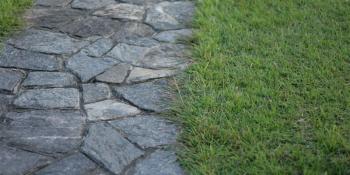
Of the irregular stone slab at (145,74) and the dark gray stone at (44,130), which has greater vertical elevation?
the irregular stone slab at (145,74)

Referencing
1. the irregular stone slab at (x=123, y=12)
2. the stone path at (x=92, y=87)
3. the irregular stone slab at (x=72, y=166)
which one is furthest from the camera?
the irregular stone slab at (x=123, y=12)

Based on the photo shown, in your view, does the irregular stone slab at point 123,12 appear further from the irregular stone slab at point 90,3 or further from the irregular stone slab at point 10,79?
the irregular stone slab at point 10,79

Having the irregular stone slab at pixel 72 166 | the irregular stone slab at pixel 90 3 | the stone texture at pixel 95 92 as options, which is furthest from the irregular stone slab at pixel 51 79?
the irregular stone slab at pixel 90 3

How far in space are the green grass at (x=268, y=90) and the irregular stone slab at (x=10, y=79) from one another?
116cm

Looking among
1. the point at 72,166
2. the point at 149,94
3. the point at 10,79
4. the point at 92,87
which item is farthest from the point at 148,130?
the point at 10,79

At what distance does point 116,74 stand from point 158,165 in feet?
3.55

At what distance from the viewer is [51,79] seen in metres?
3.59

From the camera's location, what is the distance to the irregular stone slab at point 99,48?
3.95 meters

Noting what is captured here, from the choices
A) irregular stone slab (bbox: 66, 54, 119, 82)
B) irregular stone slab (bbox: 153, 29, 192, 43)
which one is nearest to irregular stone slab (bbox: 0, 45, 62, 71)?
irregular stone slab (bbox: 66, 54, 119, 82)

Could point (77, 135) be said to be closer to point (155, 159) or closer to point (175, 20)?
point (155, 159)

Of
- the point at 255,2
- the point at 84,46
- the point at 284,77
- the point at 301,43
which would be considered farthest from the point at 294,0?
the point at 84,46

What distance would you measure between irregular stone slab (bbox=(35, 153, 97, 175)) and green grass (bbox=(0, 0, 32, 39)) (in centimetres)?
179

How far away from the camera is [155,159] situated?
282 centimetres

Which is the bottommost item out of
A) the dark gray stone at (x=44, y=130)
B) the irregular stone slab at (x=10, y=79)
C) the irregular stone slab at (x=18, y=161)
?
the irregular stone slab at (x=18, y=161)
